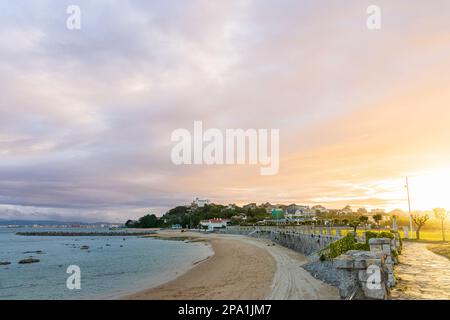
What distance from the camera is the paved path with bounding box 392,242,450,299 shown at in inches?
381

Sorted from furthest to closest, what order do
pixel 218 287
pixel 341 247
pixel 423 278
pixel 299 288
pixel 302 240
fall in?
1. pixel 302 240
2. pixel 218 287
3. pixel 341 247
4. pixel 299 288
5. pixel 423 278

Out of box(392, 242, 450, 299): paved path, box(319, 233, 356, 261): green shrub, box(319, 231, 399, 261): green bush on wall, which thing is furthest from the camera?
box(319, 233, 356, 261): green shrub

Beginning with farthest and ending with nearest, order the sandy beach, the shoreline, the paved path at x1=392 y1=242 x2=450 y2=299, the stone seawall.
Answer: the stone seawall < the shoreline < the sandy beach < the paved path at x1=392 y1=242 x2=450 y2=299

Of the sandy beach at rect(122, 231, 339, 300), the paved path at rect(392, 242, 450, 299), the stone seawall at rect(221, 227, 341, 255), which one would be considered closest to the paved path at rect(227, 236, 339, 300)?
the sandy beach at rect(122, 231, 339, 300)

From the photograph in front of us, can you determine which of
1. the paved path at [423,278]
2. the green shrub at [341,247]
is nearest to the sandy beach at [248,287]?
Result: the green shrub at [341,247]

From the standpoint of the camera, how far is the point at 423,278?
11.9 meters

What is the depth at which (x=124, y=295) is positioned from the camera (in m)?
18.0

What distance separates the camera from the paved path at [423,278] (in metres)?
9.67

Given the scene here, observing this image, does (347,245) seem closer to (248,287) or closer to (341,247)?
(341,247)

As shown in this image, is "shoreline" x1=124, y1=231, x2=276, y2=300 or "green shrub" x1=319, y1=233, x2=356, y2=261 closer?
"shoreline" x1=124, y1=231, x2=276, y2=300

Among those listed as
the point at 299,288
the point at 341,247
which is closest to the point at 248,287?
the point at 299,288

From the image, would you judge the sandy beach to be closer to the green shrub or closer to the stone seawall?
the green shrub
